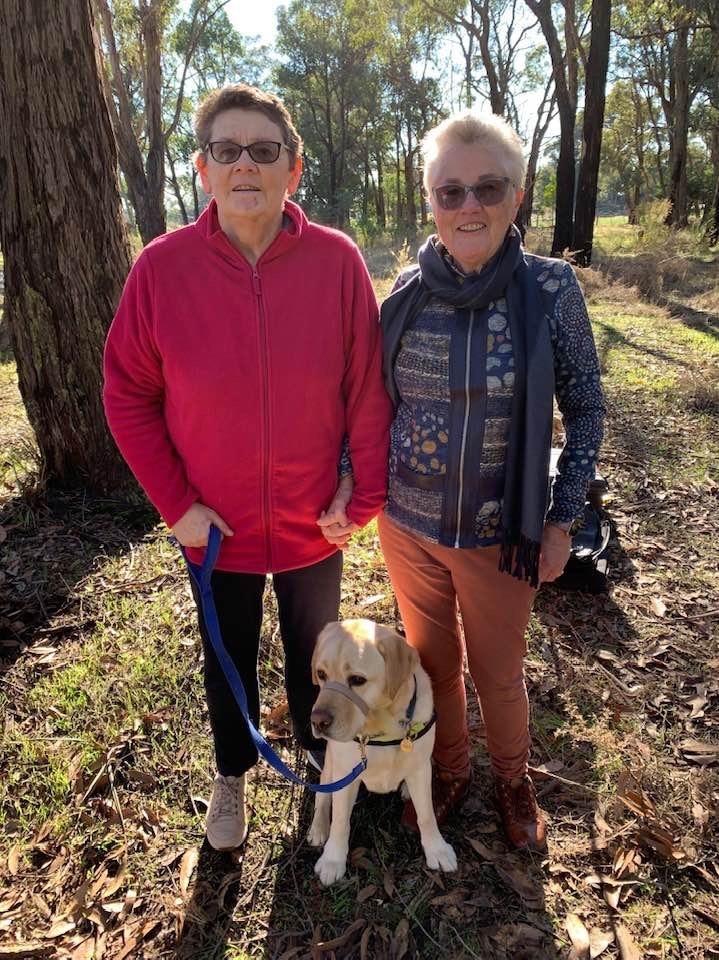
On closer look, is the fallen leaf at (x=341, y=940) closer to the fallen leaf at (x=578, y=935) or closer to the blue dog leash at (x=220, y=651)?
the blue dog leash at (x=220, y=651)

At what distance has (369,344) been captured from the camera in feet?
6.93

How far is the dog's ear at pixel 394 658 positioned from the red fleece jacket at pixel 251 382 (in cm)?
41

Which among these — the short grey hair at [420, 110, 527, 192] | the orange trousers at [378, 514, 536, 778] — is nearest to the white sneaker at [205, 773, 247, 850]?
the orange trousers at [378, 514, 536, 778]

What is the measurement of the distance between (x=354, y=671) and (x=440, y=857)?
0.97 m

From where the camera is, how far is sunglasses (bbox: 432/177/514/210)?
1905 mm

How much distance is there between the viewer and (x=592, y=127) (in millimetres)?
13109

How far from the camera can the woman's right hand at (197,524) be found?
6.83 feet

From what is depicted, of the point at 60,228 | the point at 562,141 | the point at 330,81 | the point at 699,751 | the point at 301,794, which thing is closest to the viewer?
the point at 301,794

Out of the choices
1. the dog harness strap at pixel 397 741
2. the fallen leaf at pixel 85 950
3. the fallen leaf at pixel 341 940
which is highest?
the dog harness strap at pixel 397 741

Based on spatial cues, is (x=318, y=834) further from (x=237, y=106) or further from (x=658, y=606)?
(x=237, y=106)

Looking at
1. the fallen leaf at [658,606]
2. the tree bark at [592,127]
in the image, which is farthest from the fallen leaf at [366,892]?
the tree bark at [592,127]

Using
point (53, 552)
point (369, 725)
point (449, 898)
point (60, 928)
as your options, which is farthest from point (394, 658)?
point (53, 552)

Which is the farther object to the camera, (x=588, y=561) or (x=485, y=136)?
(x=588, y=561)

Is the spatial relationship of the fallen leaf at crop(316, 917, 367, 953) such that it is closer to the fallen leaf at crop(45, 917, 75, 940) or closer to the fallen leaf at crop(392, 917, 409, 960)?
the fallen leaf at crop(392, 917, 409, 960)
